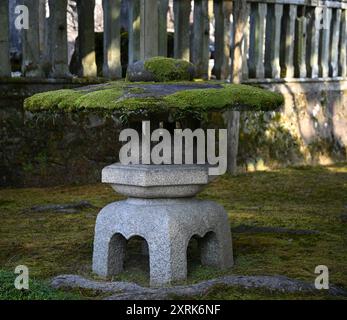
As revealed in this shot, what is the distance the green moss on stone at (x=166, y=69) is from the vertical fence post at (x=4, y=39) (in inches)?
155

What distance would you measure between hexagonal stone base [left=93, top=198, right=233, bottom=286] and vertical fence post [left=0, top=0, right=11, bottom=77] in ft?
14.3

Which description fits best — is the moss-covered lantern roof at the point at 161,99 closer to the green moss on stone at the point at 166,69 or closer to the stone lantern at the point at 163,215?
the stone lantern at the point at 163,215

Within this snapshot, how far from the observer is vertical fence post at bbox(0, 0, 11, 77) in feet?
32.2

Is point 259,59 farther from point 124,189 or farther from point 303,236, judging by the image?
point 124,189

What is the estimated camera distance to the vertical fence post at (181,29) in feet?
37.4

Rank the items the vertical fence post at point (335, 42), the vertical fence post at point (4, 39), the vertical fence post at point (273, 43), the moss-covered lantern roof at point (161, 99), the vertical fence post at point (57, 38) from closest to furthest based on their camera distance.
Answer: the moss-covered lantern roof at point (161, 99)
the vertical fence post at point (4, 39)
the vertical fence post at point (57, 38)
the vertical fence post at point (273, 43)
the vertical fence post at point (335, 42)

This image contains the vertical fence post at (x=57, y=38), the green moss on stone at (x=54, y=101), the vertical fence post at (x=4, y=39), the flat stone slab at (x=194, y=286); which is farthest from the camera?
the vertical fence post at (x=57, y=38)

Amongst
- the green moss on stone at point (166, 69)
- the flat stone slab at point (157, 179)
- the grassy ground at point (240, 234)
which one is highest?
the green moss on stone at point (166, 69)

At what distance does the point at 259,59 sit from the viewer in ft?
41.5

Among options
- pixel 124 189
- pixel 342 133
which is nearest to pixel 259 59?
pixel 342 133

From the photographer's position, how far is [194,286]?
216 inches

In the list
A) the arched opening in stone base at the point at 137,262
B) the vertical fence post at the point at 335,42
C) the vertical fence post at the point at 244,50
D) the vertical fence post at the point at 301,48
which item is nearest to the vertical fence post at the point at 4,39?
the arched opening in stone base at the point at 137,262

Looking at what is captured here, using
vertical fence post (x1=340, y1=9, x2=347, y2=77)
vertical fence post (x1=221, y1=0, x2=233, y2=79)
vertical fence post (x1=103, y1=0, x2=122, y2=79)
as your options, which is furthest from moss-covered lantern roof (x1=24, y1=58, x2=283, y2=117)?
vertical fence post (x1=340, y1=9, x2=347, y2=77)

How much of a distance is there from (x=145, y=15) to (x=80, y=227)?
3.91m
